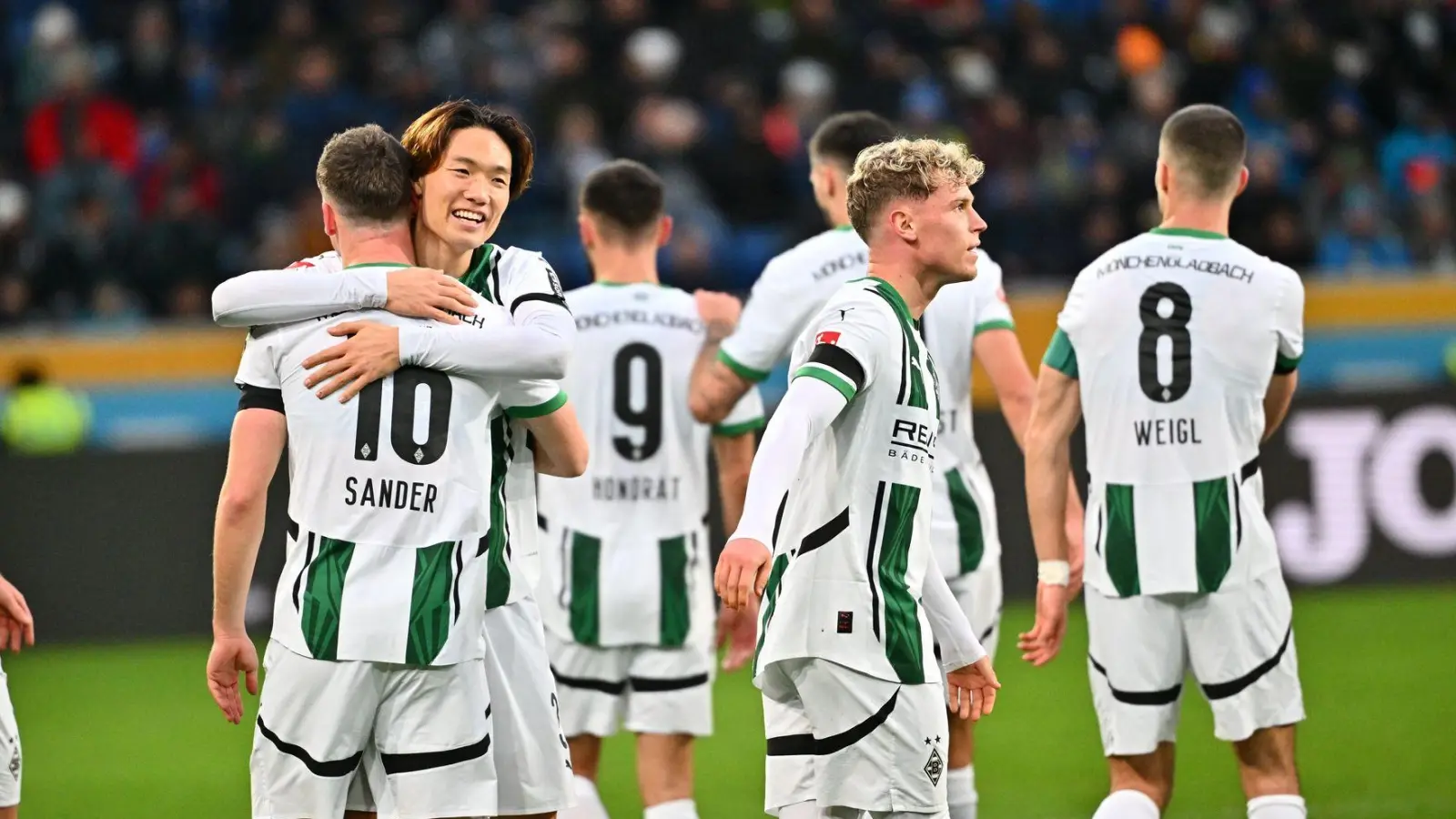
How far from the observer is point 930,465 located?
14.7 ft

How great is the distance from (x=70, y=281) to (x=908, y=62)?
7.39 meters

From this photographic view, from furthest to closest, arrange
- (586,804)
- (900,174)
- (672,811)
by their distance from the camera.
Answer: (586,804) → (672,811) → (900,174)

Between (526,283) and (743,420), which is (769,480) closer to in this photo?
(526,283)

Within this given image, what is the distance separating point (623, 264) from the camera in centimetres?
655

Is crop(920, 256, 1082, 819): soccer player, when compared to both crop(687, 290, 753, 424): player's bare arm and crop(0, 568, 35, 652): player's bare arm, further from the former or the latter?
crop(0, 568, 35, 652): player's bare arm

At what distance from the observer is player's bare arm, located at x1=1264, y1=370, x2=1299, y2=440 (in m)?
5.77

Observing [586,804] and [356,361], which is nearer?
[356,361]

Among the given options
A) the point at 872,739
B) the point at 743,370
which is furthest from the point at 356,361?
the point at 743,370

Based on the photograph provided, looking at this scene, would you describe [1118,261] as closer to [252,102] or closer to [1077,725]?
[1077,725]

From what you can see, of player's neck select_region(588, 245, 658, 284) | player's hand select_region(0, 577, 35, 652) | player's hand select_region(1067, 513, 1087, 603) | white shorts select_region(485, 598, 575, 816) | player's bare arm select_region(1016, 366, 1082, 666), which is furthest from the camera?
player's neck select_region(588, 245, 658, 284)

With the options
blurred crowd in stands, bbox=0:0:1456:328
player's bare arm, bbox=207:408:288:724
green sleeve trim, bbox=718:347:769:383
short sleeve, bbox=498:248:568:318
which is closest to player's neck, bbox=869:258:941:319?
short sleeve, bbox=498:248:568:318

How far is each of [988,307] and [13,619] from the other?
10.4 feet

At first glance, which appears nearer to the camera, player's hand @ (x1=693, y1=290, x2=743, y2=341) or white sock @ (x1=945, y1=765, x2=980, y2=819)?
white sock @ (x1=945, y1=765, x2=980, y2=819)

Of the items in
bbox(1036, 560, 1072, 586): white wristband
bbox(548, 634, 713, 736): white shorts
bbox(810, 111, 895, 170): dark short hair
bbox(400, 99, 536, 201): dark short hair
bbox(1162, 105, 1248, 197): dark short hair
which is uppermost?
bbox(810, 111, 895, 170): dark short hair
